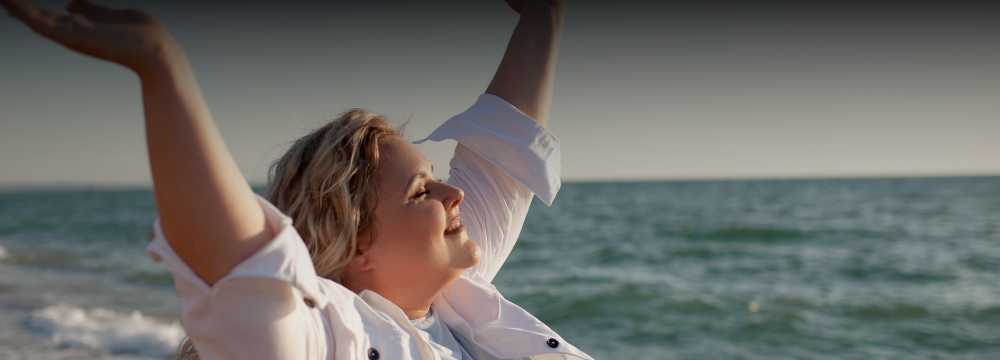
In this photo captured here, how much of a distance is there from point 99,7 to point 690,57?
→ 991 cm

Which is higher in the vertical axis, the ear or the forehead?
the forehead

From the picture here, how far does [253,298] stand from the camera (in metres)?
1.03

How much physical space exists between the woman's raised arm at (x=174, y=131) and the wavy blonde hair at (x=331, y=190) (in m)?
0.65

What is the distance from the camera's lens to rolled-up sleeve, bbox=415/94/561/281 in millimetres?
1986

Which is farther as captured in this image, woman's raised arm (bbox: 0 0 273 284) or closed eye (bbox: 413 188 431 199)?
closed eye (bbox: 413 188 431 199)

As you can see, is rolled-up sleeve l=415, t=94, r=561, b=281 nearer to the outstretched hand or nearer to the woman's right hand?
the outstretched hand

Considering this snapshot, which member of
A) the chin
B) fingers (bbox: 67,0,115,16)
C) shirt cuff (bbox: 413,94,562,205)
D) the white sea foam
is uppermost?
fingers (bbox: 67,0,115,16)

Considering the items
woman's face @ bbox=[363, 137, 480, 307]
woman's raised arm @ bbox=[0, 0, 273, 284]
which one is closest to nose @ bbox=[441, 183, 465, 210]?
woman's face @ bbox=[363, 137, 480, 307]

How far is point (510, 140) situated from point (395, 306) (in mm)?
628

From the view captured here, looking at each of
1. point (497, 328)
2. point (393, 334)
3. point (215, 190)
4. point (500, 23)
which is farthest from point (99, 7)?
point (500, 23)

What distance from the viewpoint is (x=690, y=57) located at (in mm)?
10180

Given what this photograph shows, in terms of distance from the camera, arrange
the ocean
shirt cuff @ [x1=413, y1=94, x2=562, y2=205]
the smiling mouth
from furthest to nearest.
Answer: the ocean, shirt cuff @ [x1=413, y1=94, x2=562, y2=205], the smiling mouth

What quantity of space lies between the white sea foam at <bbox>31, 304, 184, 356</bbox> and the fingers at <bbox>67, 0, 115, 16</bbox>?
15.7ft

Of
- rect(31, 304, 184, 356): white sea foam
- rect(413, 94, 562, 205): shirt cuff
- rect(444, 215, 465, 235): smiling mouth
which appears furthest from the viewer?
rect(31, 304, 184, 356): white sea foam
